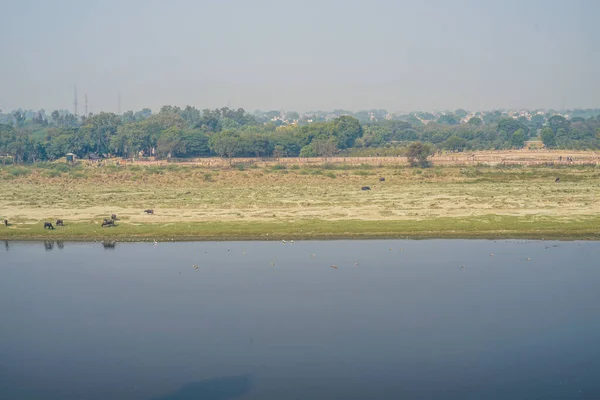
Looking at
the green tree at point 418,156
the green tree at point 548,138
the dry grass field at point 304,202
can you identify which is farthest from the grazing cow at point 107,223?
the green tree at point 548,138

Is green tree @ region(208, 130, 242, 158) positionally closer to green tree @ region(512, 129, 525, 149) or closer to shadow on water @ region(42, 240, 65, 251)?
shadow on water @ region(42, 240, 65, 251)

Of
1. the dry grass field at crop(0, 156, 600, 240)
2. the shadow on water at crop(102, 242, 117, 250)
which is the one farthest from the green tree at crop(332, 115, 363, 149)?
the shadow on water at crop(102, 242, 117, 250)

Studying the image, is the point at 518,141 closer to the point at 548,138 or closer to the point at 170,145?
the point at 548,138

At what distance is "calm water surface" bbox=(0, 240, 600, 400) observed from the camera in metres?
24.6

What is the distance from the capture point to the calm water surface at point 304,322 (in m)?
24.6

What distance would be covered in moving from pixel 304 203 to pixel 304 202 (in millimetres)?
724

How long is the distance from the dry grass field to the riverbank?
0.33 ft

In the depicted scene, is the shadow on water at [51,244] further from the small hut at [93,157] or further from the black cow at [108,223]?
the small hut at [93,157]

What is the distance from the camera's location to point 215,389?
24.2 metres

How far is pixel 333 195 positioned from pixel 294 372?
45.7m

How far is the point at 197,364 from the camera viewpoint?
26.3 meters

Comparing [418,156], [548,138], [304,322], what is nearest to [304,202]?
[304,322]

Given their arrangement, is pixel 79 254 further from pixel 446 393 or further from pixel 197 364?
pixel 446 393

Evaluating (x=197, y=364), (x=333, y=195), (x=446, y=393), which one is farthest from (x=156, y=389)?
(x=333, y=195)
